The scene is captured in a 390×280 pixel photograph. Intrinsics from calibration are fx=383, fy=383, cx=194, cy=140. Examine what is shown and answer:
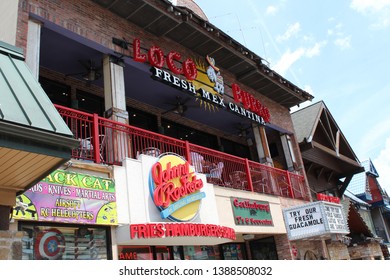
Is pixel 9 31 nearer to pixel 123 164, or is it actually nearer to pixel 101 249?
pixel 123 164

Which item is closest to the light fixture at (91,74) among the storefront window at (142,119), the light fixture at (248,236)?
the storefront window at (142,119)

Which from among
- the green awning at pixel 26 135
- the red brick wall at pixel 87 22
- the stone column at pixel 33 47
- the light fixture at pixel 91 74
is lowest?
the green awning at pixel 26 135

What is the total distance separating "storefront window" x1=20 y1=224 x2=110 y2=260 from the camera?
6.50m

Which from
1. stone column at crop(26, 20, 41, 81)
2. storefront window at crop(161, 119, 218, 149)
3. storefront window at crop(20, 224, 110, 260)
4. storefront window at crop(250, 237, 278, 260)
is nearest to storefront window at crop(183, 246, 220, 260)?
storefront window at crop(250, 237, 278, 260)

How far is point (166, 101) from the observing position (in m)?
13.8

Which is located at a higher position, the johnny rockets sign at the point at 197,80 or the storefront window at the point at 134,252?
the johnny rockets sign at the point at 197,80

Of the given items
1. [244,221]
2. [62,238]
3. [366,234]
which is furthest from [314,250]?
[62,238]

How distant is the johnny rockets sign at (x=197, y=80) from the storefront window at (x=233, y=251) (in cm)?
459

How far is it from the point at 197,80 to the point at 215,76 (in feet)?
3.31

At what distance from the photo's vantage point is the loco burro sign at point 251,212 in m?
10.9

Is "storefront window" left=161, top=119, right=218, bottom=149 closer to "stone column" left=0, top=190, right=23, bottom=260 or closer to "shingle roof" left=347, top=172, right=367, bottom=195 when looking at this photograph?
"stone column" left=0, top=190, right=23, bottom=260

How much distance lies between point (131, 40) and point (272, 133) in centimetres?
892

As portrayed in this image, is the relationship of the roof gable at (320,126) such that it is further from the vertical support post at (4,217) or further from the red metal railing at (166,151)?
the vertical support post at (4,217)

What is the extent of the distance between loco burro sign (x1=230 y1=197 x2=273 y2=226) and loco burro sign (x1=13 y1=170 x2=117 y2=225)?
4.44 metres
